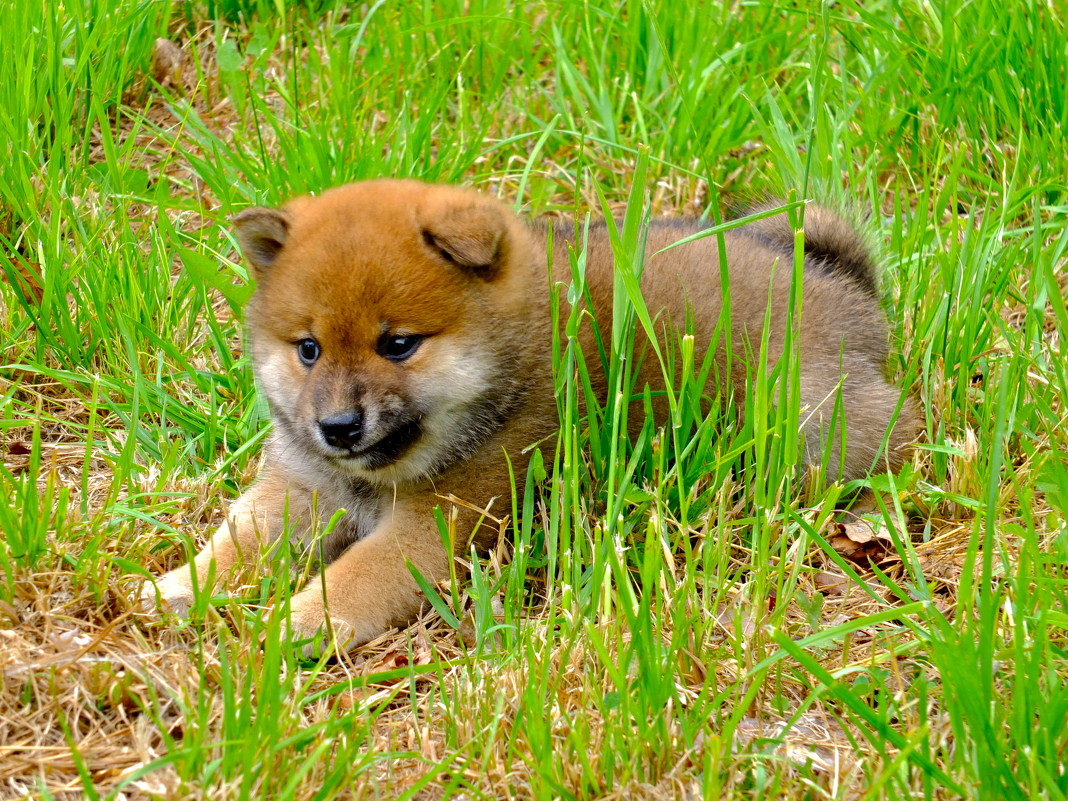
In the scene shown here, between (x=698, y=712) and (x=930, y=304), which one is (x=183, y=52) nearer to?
(x=930, y=304)

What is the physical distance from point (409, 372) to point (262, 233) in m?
0.53

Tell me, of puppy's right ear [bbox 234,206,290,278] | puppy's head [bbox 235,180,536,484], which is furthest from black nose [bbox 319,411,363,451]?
puppy's right ear [bbox 234,206,290,278]

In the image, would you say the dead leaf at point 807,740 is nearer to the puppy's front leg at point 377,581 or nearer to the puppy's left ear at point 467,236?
the puppy's front leg at point 377,581

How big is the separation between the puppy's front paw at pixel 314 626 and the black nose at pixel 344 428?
0.35 meters

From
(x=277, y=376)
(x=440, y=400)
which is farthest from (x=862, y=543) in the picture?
(x=277, y=376)

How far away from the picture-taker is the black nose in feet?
9.21

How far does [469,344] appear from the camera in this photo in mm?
2941

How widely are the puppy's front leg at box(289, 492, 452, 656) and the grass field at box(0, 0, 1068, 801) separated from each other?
7 cm

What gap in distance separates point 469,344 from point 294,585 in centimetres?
73

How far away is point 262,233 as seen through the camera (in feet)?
9.98

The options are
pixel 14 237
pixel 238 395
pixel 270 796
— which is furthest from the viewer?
pixel 14 237

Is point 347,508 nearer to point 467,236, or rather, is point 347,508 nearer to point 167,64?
point 467,236

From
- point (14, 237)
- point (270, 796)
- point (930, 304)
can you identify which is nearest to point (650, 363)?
point (930, 304)

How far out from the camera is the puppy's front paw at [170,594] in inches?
104
